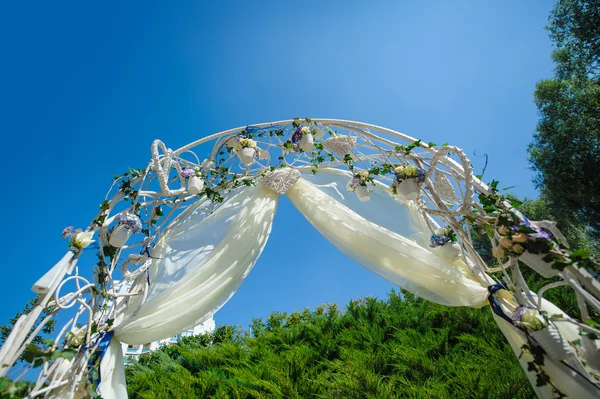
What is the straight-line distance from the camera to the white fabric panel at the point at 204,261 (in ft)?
7.32

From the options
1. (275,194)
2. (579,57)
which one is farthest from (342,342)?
(579,57)

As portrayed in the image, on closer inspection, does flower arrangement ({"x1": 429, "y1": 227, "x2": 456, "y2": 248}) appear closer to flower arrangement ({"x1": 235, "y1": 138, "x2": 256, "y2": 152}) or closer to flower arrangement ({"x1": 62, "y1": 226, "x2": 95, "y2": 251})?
flower arrangement ({"x1": 235, "y1": 138, "x2": 256, "y2": 152})

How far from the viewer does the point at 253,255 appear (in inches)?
105

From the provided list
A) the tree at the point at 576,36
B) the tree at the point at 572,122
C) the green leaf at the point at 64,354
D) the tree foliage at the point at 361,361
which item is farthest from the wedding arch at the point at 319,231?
the tree at the point at 576,36

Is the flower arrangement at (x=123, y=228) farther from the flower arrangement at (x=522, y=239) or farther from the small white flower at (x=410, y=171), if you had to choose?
the flower arrangement at (x=522, y=239)

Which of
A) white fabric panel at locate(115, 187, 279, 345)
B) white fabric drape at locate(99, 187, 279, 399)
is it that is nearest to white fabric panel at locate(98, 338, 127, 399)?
white fabric drape at locate(99, 187, 279, 399)

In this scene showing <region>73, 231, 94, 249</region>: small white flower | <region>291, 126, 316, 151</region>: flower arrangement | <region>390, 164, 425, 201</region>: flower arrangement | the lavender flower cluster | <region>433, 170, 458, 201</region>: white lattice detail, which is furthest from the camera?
<region>291, 126, 316, 151</region>: flower arrangement

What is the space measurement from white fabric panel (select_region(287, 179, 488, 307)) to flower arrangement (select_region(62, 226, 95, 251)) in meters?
1.79

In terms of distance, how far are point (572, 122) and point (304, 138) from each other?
7384mm

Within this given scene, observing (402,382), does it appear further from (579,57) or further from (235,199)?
(579,57)

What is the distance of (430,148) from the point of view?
99.0 inches

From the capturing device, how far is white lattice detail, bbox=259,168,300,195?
304cm

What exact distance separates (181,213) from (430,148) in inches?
97.8

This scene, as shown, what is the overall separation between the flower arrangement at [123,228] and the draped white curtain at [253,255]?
0.40 meters
